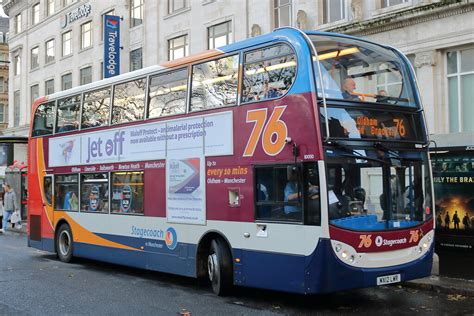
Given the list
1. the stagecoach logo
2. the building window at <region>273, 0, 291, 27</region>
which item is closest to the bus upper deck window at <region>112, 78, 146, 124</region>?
the stagecoach logo

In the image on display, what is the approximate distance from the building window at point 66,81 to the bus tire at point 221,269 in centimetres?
3112

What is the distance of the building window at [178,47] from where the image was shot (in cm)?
2783

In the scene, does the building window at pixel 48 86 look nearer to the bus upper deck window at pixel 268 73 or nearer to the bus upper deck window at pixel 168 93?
the bus upper deck window at pixel 168 93

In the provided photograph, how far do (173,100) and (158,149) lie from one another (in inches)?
37.8

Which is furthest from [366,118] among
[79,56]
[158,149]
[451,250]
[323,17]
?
[79,56]

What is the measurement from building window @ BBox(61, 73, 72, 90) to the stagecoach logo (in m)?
29.8

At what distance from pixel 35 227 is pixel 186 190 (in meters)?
6.68

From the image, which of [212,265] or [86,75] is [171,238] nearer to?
[212,265]

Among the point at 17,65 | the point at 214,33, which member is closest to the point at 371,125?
the point at 214,33

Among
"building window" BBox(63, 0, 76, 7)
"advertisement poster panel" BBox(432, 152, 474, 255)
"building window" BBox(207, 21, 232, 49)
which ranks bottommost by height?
"advertisement poster panel" BBox(432, 152, 474, 255)

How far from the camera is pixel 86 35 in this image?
120 feet

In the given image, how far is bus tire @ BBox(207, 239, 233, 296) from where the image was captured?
9125 millimetres

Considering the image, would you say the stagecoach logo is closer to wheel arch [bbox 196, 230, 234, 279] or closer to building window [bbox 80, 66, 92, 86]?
wheel arch [bbox 196, 230, 234, 279]

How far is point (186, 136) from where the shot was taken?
9.99m
